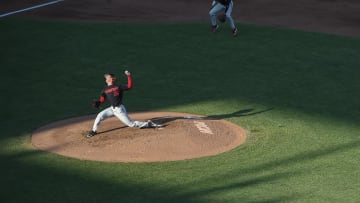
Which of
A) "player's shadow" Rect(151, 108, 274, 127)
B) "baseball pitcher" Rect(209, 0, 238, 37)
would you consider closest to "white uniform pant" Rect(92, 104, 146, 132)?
"player's shadow" Rect(151, 108, 274, 127)

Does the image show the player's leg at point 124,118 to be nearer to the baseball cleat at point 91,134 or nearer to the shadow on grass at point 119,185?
the baseball cleat at point 91,134

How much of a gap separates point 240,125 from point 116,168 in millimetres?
3438

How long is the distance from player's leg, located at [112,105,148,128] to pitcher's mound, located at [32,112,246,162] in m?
0.11

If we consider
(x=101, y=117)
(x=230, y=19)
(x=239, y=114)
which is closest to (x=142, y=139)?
(x=101, y=117)

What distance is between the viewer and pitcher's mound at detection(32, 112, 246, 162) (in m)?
12.1

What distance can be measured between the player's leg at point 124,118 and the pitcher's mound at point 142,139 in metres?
0.11

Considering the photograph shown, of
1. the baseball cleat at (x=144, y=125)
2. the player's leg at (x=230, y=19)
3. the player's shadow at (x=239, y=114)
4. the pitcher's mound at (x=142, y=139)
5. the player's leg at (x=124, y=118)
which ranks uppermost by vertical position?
the player's leg at (x=230, y=19)

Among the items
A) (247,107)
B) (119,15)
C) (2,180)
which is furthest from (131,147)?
(119,15)

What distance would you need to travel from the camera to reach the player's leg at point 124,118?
13.0 m

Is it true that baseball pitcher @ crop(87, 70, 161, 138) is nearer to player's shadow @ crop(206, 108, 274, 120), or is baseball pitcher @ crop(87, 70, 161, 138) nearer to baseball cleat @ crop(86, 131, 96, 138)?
baseball cleat @ crop(86, 131, 96, 138)

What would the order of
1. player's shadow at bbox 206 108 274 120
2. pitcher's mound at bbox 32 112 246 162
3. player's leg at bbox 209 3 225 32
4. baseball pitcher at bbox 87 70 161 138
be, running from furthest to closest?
player's leg at bbox 209 3 225 32 → player's shadow at bbox 206 108 274 120 → baseball pitcher at bbox 87 70 161 138 → pitcher's mound at bbox 32 112 246 162

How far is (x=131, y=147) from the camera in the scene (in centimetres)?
1238

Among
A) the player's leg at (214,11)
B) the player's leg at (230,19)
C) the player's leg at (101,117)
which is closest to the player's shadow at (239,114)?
the player's leg at (101,117)

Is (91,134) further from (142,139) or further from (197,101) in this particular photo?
(197,101)
